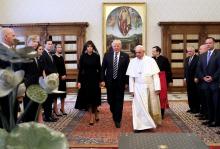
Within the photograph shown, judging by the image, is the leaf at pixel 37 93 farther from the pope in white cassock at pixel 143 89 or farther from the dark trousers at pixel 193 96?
the dark trousers at pixel 193 96

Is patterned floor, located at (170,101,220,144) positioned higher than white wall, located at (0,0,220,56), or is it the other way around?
white wall, located at (0,0,220,56)

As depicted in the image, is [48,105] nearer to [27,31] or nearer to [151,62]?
[151,62]

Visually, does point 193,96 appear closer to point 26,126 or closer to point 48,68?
point 48,68

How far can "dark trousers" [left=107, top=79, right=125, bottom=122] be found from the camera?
8.20 meters

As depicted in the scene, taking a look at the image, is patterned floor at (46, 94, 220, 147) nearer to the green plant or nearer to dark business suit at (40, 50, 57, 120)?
dark business suit at (40, 50, 57, 120)

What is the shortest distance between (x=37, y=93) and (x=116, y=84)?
7.19 m

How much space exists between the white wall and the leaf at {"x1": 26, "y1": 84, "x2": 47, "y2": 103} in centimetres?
1490

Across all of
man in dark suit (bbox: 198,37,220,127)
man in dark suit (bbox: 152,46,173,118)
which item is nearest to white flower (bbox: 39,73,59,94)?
man in dark suit (bbox: 198,37,220,127)

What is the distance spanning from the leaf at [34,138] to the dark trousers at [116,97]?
7.13m

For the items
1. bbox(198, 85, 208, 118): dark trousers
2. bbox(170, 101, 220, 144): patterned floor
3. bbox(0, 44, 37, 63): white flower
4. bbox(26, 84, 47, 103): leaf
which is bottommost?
bbox(170, 101, 220, 144): patterned floor

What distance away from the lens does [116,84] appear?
8.30 meters

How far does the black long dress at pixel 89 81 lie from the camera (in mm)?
8570

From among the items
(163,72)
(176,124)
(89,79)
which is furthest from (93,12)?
(176,124)

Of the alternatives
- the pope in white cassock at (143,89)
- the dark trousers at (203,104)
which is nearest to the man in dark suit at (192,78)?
the dark trousers at (203,104)
